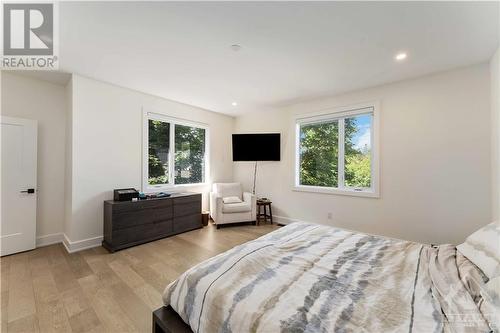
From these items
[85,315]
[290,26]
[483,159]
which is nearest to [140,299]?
[85,315]

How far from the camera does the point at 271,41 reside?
2168 mm

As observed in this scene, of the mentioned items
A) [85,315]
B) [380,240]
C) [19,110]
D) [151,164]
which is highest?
[19,110]

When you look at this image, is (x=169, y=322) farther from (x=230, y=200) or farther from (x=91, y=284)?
(x=230, y=200)

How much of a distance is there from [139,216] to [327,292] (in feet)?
10.0

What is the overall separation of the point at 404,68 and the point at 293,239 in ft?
8.99

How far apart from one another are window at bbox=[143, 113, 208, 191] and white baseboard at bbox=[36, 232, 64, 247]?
1434 millimetres

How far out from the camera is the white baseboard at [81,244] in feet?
9.70

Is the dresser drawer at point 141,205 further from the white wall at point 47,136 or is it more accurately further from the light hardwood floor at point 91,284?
the white wall at point 47,136

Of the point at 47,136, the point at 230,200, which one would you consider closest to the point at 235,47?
the point at 230,200

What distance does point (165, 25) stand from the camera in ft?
6.31

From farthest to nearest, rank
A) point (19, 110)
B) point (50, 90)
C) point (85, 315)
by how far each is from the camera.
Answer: point (50, 90)
point (19, 110)
point (85, 315)

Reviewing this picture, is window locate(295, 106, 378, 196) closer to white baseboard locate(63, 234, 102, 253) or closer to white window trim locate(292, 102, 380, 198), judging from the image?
white window trim locate(292, 102, 380, 198)

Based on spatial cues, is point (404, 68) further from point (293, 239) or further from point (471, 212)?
point (293, 239)

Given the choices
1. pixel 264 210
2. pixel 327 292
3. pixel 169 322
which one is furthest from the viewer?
pixel 264 210
